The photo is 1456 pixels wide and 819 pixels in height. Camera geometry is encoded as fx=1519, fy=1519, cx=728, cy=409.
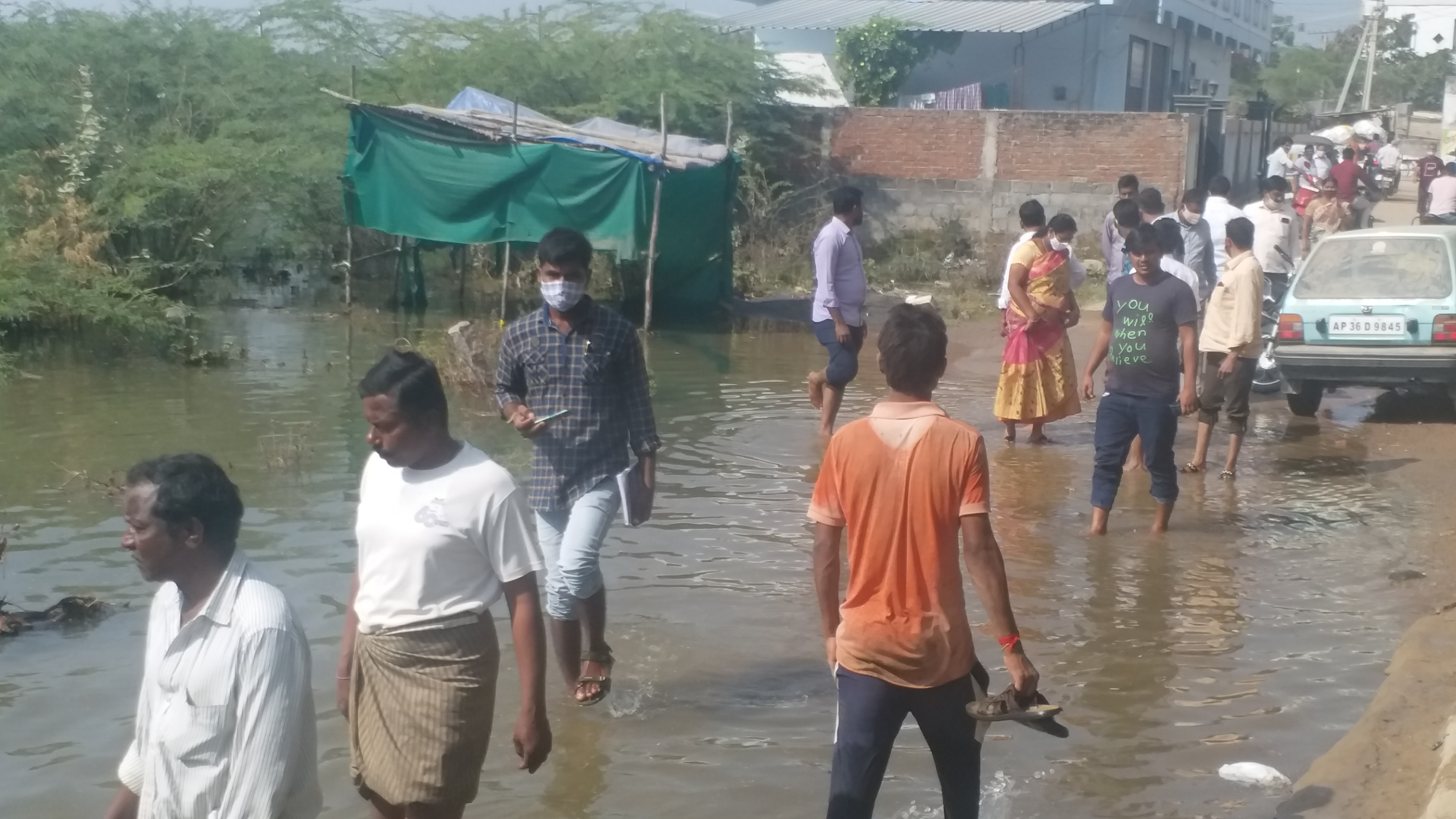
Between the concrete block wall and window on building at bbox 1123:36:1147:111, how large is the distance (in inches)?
578

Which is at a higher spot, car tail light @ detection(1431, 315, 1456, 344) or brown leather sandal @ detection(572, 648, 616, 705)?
car tail light @ detection(1431, 315, 1456, 344)

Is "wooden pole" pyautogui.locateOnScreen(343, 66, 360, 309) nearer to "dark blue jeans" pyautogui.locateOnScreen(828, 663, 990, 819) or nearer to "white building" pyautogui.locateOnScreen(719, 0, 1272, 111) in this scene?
"white building" pyautogui.locateOnScreen(719, 0, 1272, 111)

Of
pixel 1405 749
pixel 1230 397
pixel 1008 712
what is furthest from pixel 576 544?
pixel 1230 397

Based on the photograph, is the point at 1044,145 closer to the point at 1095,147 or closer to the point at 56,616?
the point at 1095,147

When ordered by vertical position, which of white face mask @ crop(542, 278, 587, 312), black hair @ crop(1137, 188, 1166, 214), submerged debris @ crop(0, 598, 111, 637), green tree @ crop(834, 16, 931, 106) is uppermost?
green tree @ crop(834, 16, 931, 106)

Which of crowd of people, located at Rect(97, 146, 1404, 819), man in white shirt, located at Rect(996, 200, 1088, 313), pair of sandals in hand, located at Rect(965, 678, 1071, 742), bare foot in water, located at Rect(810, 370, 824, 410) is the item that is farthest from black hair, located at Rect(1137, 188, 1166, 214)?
pair of sandals in hand, located at Rect(965, 678, 1071, 742)

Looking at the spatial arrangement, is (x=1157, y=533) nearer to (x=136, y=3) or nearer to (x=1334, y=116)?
(x=136, y=3)

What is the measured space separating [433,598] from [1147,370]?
5.10m

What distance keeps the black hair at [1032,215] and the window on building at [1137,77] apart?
27432 mm

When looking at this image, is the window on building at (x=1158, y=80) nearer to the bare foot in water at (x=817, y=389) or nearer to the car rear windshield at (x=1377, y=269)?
the car rear windshield at (x=1377, y=269)

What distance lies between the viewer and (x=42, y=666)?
6.41 metres

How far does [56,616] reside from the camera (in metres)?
6.91

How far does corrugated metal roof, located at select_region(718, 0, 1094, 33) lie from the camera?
31844 millimetres

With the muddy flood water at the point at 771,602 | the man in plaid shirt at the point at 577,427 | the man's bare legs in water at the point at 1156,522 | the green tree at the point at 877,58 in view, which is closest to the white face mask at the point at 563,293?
the man in plaid shirt at the point at 577,427
